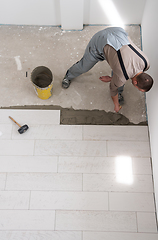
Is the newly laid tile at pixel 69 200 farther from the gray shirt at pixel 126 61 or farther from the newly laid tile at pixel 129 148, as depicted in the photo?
the gray shirt at pixel 126 61

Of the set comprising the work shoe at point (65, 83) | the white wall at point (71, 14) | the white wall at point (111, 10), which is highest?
the white wall at point (111, 10)

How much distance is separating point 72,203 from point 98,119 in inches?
39.3

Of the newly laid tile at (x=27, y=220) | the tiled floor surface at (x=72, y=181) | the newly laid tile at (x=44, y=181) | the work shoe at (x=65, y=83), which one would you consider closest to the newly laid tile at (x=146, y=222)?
the tiled floor surface at (x=72, y=181)

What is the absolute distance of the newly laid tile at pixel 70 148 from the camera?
7.64ft

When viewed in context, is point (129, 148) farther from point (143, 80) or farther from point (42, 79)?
point (42, 79)

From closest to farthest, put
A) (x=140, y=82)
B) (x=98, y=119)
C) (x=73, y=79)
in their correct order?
(x=140, y=82), (x=98, y=119), (x=73, y=79)

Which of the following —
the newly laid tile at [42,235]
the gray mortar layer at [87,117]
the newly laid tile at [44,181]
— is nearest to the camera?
the newly laid tile at [42,235]

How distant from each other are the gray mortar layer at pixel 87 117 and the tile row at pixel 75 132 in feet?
0.17

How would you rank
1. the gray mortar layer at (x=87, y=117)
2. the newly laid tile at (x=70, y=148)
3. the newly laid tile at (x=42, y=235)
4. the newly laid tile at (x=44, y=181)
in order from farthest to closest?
the gray mortar layer at (x=87, y=117), the newly laid tile at (x=70, y=148), the newly laid tile at (x=44, y=181), the newly laid tile at (x=42, y=235)

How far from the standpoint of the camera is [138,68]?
1730 mm

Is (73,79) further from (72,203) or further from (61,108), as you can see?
(72,203)

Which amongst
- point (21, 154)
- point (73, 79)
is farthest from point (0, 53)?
point (21, 154)

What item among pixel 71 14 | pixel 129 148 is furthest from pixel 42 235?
pixel 71 14

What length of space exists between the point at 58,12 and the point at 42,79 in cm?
91
